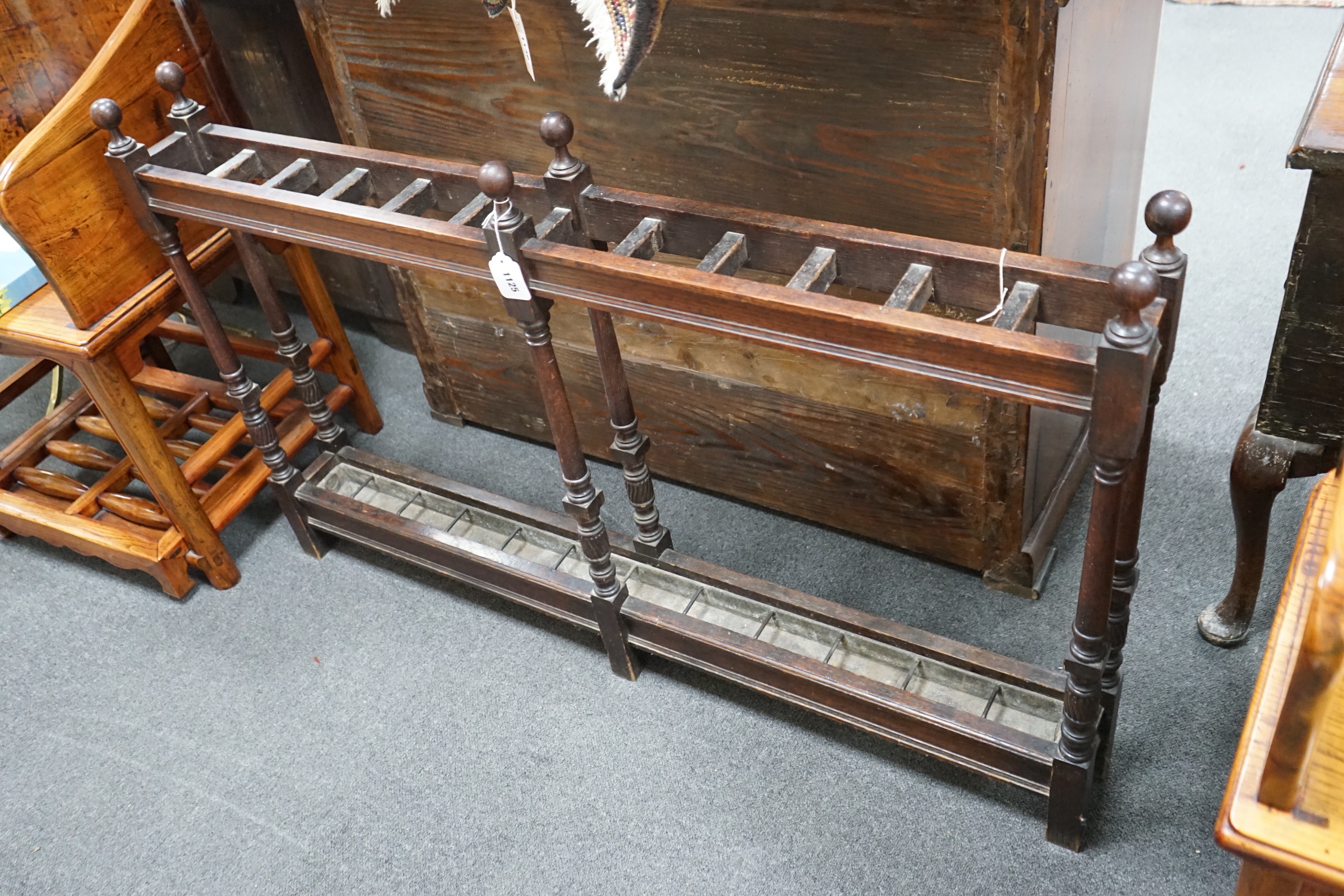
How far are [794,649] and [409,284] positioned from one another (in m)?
1.10

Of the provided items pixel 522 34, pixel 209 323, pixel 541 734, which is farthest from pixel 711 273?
pixel 209 323

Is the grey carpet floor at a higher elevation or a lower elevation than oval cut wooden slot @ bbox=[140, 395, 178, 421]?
lower

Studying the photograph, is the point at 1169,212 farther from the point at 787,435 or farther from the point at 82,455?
the point at 82,455

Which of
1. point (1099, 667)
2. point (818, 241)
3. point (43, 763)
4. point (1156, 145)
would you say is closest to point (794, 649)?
point (1099, 667)

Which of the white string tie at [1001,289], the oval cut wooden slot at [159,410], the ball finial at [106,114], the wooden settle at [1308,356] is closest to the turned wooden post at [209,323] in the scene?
the ball finial at [106,114]

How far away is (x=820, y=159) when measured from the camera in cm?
160

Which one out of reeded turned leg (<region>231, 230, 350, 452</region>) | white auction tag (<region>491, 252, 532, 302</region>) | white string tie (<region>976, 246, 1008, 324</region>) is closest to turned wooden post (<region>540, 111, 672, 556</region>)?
white auction tag (<region>491, 252, 532, 302</region>)

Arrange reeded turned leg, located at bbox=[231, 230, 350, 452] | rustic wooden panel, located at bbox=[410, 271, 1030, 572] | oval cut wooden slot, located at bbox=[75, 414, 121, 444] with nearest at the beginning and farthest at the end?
rustic wooden panel, located at bbox=[410, 271, 1030, 572] < reeded turned leg, located at bbox=[231, 230, 350, 452] < oval cut wooden slot, located at bbox=[75, 414, 121, 444]

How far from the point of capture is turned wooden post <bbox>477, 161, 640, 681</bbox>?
4.45 ft

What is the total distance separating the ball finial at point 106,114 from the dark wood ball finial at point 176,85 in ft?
0.28

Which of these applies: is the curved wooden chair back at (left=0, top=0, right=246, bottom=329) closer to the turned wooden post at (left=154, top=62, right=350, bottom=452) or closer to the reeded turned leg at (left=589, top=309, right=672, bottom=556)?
the turned wooden post at (left=154, top=62, right=350, bottom=452)

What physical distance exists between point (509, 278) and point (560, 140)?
7.2 inches

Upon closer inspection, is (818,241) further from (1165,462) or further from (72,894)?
(72,894)

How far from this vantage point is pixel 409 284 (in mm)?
2262
